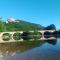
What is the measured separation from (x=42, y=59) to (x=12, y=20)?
101 m

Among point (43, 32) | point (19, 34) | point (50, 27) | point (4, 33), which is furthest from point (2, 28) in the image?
point (50, 27)

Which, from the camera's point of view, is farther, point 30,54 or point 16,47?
point 16,47

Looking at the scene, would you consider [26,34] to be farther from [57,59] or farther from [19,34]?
[57,59]

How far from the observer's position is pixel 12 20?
115m

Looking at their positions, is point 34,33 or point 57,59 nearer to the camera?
point 57,59

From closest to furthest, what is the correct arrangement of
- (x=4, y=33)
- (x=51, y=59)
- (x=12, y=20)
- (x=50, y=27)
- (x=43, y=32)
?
(x=51, y=59) → (x=4, y=33) → (x=43, y=32) → (x=50, y=27) → (x=12, y=20)

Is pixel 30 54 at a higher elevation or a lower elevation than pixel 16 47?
lower

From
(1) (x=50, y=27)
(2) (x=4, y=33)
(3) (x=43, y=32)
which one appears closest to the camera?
(2) (x=4, y=33)

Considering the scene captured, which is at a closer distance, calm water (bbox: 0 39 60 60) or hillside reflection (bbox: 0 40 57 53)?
calm water (bbox: 0 39 60 60)

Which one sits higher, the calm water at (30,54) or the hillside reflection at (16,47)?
the hillside reflection at (16,47)

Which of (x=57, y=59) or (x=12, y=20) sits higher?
(x=12, y=20)

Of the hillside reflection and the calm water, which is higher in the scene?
the hillside reflection

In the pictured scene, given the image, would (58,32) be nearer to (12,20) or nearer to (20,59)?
(12,20)

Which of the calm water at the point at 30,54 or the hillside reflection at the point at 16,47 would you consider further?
the hillside reflection at the point at 16,47
